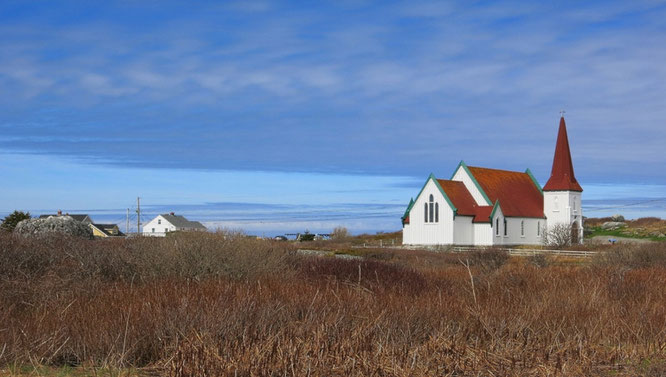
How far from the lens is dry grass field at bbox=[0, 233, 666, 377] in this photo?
7.54 metres

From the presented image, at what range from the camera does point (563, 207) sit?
52.7 metres

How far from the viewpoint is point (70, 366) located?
27.2 ft

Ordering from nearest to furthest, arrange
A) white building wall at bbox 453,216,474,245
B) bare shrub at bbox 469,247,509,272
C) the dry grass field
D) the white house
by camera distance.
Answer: the dry grass field, bare shrub at bbox 469,247,509,272, white building wall at bbox 453,216,474,245, the white house

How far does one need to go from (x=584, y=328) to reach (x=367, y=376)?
4.73m

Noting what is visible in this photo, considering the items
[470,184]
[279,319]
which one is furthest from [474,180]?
[279,319]

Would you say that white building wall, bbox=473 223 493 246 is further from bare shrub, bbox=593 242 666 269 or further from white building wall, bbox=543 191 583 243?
bare shrub, bbox=593 242 666 269

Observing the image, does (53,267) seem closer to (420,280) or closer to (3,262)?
(3,262)

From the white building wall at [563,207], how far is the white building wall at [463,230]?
704 cm

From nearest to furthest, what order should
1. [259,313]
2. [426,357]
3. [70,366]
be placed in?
1. [426,357]
2. [70,366]
3. [259,313]

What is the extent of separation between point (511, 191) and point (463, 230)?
6.34m

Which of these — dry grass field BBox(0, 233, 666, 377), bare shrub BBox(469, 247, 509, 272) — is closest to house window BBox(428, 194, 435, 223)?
bare shrub BBox(469, 247, 509, 272)

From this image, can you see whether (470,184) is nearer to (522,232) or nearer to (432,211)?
(432,211)

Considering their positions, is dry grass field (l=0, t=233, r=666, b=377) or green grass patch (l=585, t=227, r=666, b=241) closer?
dry grass field (l=0, t=233, r=666, b=377)

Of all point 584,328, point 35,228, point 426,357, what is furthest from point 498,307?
point 35,228
